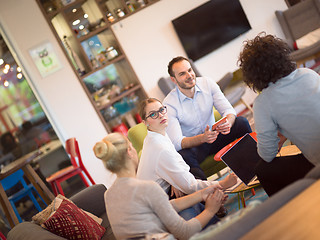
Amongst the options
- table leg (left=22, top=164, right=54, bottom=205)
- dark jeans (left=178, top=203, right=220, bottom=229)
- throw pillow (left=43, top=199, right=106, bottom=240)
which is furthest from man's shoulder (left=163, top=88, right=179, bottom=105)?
table leg (left=22, top=164, right=54, bottom=205)

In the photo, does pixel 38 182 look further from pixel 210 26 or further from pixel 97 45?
pixel 210 26

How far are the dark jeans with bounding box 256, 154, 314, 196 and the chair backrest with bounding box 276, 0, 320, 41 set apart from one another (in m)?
4.71

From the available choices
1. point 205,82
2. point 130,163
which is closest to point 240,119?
point 205,82

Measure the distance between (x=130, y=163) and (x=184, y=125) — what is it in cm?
171

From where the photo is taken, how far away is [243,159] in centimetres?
268

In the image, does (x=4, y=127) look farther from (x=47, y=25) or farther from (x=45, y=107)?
(x=47, y=25)

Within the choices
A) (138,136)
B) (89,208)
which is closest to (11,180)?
(89,208)

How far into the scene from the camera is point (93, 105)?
6.08 m

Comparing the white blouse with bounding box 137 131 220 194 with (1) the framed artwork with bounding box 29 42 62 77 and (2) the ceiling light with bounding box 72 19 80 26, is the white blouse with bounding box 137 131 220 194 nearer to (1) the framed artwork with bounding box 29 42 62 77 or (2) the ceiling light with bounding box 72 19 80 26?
(1) the framed artwork with bounding box 29 42 62 77

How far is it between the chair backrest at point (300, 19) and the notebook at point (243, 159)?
14.0ft

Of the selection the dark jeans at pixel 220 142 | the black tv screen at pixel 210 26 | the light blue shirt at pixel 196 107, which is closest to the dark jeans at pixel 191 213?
the dark jeans at pixel 220 142

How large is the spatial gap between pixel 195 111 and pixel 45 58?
321 centimetres

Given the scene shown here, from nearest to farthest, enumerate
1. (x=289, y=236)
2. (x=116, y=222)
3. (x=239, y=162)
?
(x=289, y=236), (x=116, y=222), (x=239, y=162)

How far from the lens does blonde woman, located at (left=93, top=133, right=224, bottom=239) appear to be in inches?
72.6
